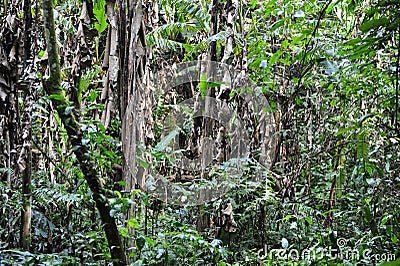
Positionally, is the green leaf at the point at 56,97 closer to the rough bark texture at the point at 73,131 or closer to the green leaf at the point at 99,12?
the rough bark texture at the point at 73,131

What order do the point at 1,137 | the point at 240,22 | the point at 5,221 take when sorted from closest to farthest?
the point at 1,137 → the point at 5,221 → the point at 240,22

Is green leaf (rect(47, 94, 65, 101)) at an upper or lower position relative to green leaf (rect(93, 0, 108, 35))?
lower

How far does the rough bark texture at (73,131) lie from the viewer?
1.64m

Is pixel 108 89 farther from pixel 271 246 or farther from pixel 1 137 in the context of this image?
pixel 271 246

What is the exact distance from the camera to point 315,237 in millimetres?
2746

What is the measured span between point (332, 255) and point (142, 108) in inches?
62.8

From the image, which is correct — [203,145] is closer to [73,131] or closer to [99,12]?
[99,12]

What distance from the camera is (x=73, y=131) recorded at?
1646mm

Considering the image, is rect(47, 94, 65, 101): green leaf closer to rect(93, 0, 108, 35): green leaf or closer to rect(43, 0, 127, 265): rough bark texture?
rect(43, 0, 127, 265): rough bark texture

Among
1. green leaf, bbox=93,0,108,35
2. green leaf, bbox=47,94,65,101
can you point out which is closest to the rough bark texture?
green leaf, bbox=47,94,65,101

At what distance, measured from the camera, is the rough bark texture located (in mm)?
1639

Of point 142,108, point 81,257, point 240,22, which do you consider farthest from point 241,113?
point 81,257

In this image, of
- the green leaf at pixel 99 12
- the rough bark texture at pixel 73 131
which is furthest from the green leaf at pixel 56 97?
the green leaf at pixel 99 12

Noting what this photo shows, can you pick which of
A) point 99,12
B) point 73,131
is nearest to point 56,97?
point 73,131
